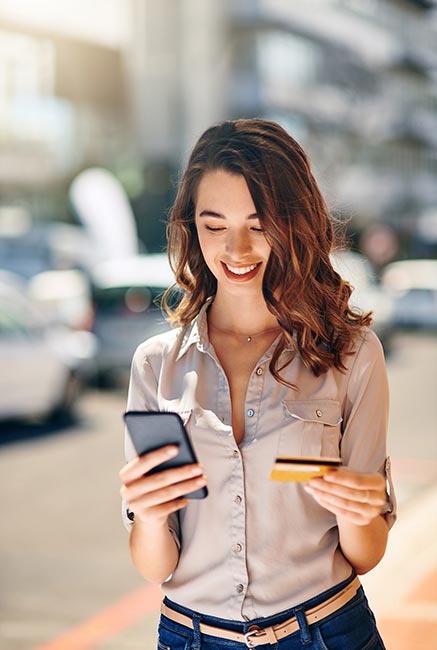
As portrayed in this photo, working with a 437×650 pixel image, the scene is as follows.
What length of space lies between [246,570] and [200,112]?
35498mm

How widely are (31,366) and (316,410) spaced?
8.20 meters

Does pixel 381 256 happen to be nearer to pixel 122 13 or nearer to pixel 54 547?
pixel 122 13

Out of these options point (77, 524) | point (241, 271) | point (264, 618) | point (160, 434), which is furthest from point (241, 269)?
point (77, 524)

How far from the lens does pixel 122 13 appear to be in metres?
36.7

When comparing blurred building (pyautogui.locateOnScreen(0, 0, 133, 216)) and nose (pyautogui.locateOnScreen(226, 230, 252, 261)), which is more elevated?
blurred building (pyautogui.locateOnScreen(0, 0, 133, 216))

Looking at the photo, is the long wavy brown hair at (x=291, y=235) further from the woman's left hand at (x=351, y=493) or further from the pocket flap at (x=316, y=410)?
the woman's left hand at (x=351, y=493)

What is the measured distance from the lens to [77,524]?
6.44m

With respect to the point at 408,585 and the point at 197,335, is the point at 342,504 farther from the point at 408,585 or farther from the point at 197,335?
the point at 408,585

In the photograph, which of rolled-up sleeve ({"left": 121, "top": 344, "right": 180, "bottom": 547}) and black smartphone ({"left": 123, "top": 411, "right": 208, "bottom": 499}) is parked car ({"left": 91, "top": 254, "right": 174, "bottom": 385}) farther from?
black smartphone ({"left": 123, "top": 411, "right": 208, "bottom": 499})

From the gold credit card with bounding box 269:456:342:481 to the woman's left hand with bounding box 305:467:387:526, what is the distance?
0.05 ft

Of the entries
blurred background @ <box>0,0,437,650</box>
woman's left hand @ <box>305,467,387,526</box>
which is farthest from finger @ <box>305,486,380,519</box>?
blurred background @ <box>0,0,437,650</box>

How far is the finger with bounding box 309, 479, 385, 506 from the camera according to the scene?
1.74 meters

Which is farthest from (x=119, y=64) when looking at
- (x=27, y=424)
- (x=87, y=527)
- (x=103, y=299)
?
(x=87, y=527)

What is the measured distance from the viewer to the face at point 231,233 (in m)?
2.00
